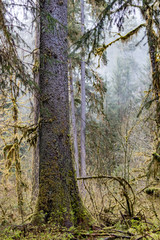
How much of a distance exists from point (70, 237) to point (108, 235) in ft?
1.66

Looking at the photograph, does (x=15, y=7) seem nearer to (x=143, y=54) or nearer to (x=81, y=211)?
(x=81, y=211)

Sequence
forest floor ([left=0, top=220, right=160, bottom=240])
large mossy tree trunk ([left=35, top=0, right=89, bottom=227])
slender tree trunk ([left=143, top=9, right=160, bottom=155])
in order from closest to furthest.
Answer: forest floor ([left=0, top=220, right=160, bottom=240]) < large mossy tree trunk ([left=35, top=0, right=89, bottom=227]) < slender tree trunk ([left=143, top=9, right=160, bottom=155])

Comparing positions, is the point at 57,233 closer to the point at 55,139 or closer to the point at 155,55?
the point at 55,139

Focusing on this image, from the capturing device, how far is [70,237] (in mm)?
2869

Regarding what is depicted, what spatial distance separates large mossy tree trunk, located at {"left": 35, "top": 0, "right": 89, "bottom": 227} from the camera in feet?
11.1

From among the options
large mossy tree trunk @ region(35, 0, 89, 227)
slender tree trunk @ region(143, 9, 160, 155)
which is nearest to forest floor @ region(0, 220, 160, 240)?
large mossy tree trunk @ region(35, 0, 89, 227)

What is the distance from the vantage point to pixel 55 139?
3.61 m

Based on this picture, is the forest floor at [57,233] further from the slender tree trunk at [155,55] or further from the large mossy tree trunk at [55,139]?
the slender tree trunk at [155,55]

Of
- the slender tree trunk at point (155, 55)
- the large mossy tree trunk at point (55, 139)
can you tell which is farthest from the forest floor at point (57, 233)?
the slender tree trunk at point (155, 55)

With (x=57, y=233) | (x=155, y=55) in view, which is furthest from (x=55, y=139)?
(x=155, y=55)

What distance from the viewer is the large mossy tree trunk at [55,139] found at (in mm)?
3390

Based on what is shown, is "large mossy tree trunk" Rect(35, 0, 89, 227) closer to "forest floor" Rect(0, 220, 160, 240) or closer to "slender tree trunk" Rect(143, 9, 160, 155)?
"forest floor" Rect(0, 220, 160, 240)

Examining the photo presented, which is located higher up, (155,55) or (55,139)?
(155,55)

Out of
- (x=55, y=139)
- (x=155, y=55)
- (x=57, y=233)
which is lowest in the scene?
(x=57, y=233)
